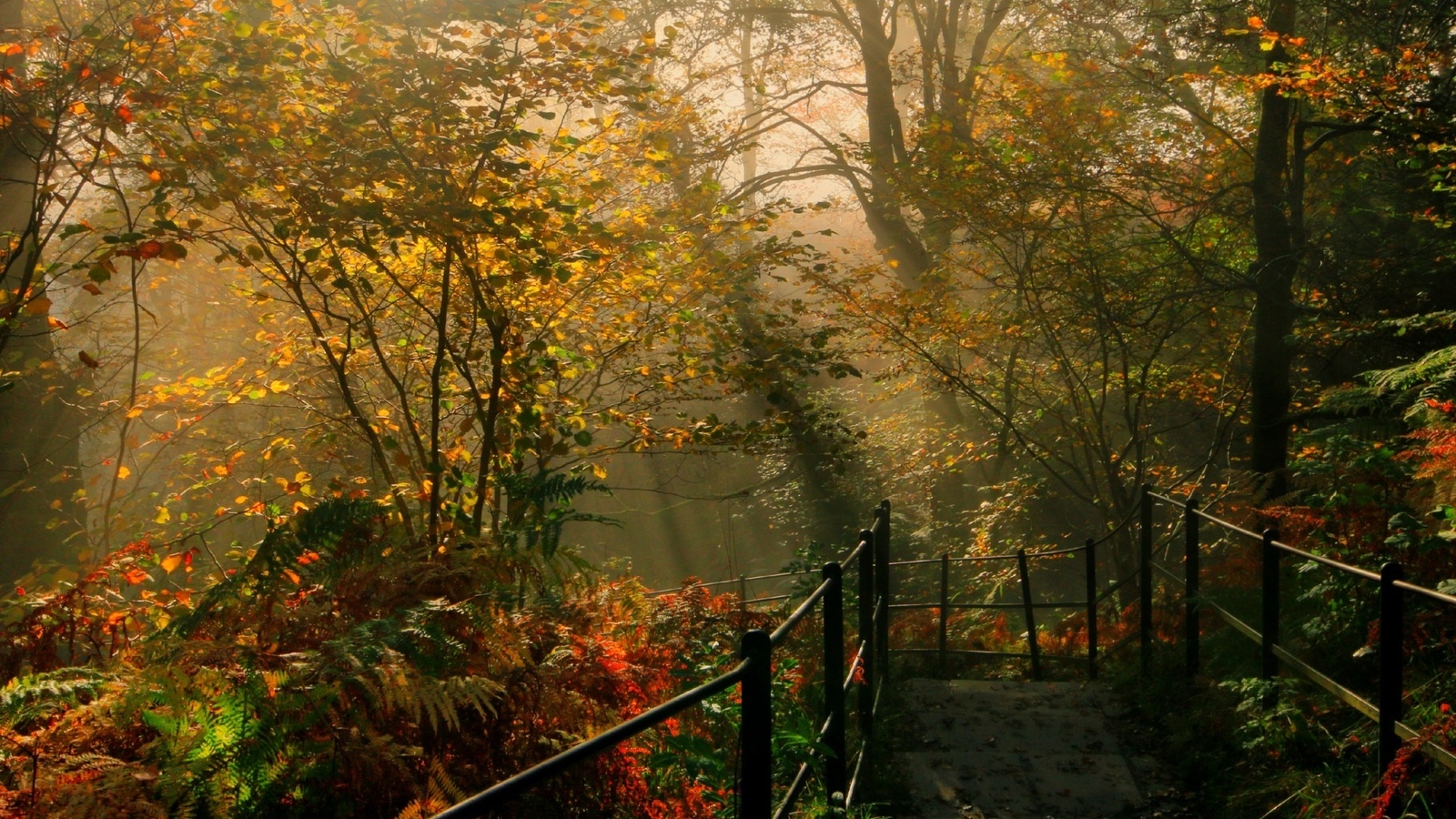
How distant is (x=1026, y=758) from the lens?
20.2 feet

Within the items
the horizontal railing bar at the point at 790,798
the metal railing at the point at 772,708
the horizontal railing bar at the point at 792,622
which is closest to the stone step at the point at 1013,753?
the metal railing at the point at 772,708

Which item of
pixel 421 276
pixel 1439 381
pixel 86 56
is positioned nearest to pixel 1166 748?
pixel 1439 381

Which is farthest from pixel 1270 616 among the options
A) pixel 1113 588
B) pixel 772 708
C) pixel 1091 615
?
pixel 1113 588

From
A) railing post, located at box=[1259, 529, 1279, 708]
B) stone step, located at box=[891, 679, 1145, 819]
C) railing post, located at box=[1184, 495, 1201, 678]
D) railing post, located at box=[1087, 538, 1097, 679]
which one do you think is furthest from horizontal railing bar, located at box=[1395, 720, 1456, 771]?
railing post, located at box=[1087, 538, 1097, 679]

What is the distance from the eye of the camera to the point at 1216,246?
1273 cm

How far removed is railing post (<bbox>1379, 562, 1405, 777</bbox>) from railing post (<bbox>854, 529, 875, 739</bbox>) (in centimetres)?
209

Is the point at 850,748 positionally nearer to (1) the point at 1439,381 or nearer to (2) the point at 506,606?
(2) the point at 506,606

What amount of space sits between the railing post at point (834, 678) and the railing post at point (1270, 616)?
2292mm

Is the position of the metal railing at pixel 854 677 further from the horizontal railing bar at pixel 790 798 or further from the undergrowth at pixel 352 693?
the undergrowth at pixel 352 693

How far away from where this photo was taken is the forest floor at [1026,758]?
5.39 meters

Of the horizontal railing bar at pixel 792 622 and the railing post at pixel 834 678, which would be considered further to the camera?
the railing post at pixel 834 678

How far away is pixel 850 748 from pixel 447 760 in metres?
2.68

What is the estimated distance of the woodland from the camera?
3754 mm

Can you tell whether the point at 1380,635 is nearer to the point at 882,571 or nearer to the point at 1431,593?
the point at 1431,593
